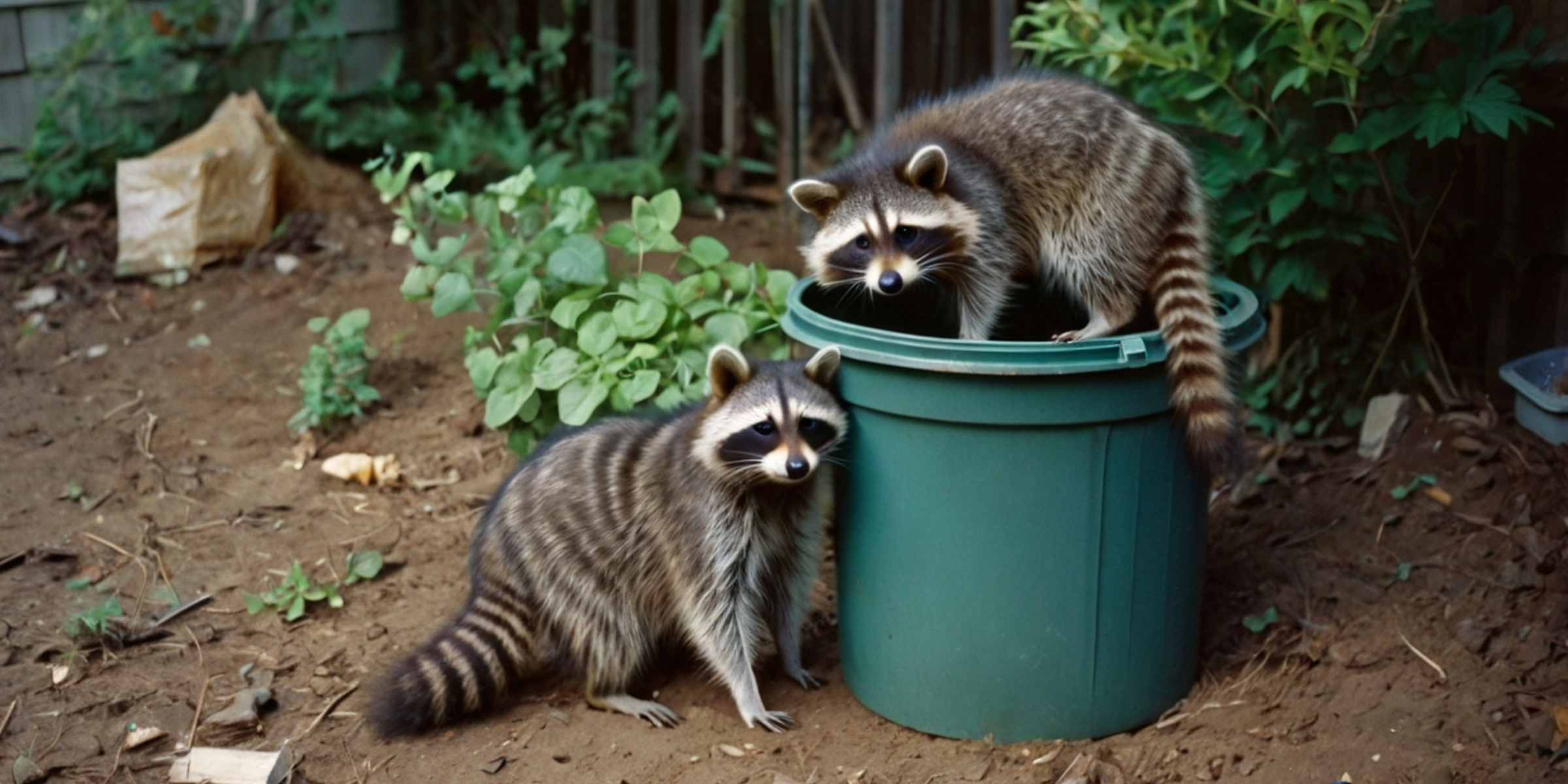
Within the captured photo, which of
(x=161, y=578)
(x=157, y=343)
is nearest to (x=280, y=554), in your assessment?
(x=161, y=578)

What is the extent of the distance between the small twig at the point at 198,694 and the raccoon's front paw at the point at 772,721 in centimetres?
119

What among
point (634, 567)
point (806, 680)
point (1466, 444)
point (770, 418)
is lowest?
point (806, 680)

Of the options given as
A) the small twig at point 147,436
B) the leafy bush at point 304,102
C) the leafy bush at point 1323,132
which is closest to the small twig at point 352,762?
the small twig at point 147,436

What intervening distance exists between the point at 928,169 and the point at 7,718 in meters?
2.31

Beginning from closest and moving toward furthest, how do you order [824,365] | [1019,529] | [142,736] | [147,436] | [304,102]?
[1019,529], [824,365], [142,736], [147,436], [304,102]

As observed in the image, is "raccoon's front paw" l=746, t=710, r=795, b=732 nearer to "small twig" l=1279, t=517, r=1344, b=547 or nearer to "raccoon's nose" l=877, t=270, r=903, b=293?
"raccoon's nose" l=877, t=270, r=903, b=293

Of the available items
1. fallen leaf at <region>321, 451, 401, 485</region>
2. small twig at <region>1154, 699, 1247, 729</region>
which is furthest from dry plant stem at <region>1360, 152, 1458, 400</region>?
fallen leaf at <region>321, 451, 401, 485</region>

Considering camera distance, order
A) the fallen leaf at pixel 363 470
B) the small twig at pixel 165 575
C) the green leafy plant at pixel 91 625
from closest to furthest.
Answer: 1. the green leafy plant at pixel 91 625
2. the small twig at pixel 165 575
3. the fallen leaf at pixel 363 470

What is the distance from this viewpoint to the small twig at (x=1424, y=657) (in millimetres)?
3033

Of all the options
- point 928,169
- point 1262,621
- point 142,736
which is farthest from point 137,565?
point 1262,621

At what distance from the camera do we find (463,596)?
3684 millimetres

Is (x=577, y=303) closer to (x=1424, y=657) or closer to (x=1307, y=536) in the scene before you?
(x=1307, y=536)

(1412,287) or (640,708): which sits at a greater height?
(1412,287)

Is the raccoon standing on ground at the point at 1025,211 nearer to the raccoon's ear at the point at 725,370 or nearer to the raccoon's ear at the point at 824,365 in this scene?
the raccoon's ear at the point at 824,365
